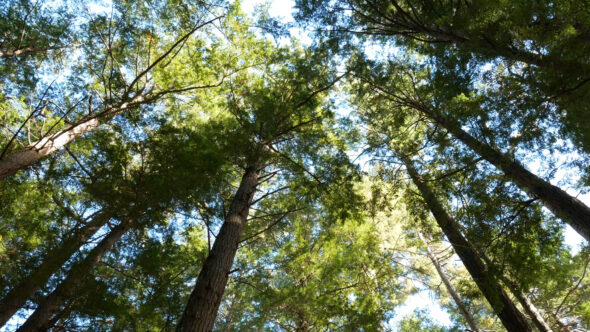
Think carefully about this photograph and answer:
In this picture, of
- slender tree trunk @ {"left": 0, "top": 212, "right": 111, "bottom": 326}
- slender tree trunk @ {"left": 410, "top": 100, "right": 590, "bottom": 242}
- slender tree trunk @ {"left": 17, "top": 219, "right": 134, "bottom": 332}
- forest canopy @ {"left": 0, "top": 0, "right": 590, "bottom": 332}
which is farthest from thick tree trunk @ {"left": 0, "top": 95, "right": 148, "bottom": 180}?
slender tree trunk @ {"left": 410, "top": 100, "right": 590, "bottom": 242}

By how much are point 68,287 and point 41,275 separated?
39 cm

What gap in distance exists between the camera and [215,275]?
13.7 feet

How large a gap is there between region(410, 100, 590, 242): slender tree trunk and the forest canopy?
3 cm

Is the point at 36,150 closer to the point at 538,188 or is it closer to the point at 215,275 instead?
the point at 215,275

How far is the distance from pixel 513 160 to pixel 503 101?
3.94 ft

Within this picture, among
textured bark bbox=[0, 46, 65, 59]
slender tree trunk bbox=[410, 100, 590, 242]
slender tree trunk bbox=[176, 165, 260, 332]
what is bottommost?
slender tree trunk bbox=[176, 165, 260, 332]

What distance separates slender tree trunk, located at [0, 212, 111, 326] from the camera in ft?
13.8

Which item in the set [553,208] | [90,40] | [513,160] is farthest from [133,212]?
[553,208]

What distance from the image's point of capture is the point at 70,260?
471cm

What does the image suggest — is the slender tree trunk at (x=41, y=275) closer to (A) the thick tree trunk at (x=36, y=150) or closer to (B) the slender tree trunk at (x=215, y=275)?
(A) the thick tree trunk at (x=36, y=150)

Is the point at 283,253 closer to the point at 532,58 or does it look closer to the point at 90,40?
the point at 532,58

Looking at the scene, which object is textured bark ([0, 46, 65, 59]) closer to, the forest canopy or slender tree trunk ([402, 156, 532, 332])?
the forest canopy

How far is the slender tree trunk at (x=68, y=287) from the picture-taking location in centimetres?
427

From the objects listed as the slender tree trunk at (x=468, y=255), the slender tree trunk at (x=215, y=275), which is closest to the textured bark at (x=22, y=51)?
the slender tree trunk at (x=215, y=275)
